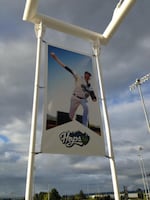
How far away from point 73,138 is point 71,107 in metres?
0.75

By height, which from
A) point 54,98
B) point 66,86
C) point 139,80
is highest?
point 139,80

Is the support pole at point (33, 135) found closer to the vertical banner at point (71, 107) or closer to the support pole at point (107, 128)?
the vertical banner at point (71, 107)

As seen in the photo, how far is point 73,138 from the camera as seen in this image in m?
4.88

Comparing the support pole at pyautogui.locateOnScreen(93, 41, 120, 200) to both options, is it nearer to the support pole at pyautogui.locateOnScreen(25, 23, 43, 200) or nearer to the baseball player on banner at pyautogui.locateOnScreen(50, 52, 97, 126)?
the baseball player on banner at pyautogui.locateOnScreen(50, 52, 97, 126)

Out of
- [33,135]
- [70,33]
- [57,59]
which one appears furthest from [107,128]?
[70,33]

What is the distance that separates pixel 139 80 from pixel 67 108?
49.0ft

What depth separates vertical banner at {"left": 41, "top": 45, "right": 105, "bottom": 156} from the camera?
4719 mm

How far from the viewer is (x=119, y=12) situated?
Result: 609cm

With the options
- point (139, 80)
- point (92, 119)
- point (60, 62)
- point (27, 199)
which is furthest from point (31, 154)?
point (139, 80)

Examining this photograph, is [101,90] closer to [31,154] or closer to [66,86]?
[66,86]

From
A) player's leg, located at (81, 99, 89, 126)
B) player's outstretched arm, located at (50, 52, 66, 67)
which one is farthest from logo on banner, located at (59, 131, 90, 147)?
player's outstretched arm, located at (50, 52, 66, 67)

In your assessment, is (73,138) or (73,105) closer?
(73,138)

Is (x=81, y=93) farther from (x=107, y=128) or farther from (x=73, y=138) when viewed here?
(x=73, y=138)

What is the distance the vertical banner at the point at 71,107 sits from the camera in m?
4.72
